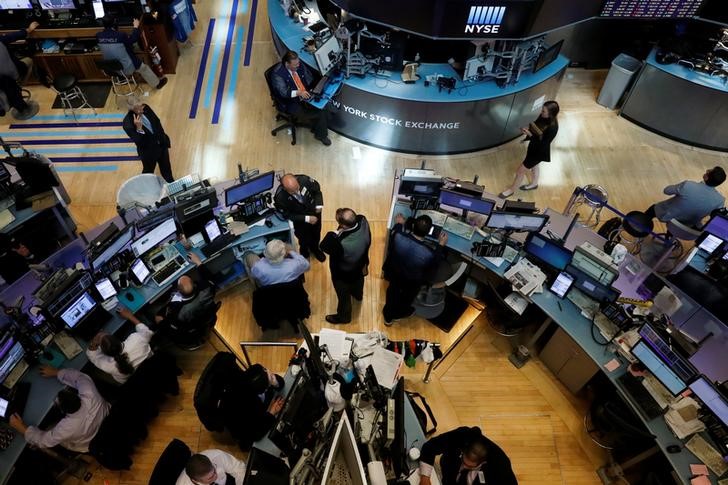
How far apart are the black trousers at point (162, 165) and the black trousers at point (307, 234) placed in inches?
90.4

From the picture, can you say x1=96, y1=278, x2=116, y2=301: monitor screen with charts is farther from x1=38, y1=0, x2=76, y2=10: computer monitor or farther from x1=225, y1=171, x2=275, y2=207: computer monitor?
x1=38, y1=0, x2=76, y2=10: computer monitor

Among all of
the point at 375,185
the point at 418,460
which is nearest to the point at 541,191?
the point at 375,185

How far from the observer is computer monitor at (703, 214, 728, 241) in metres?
5.15

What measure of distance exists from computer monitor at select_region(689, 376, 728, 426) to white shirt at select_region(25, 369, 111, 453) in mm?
4998

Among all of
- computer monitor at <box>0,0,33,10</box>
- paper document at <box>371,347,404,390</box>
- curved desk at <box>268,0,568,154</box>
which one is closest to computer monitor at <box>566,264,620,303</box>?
paper document at <box>371,347,404,390</box>

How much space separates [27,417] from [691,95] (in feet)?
30.7

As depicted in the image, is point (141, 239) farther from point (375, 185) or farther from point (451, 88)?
point (451, 88)

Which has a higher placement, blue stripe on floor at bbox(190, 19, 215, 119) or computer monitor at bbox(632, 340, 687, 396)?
computer monitor at bbox(632, 340, 687, 396)

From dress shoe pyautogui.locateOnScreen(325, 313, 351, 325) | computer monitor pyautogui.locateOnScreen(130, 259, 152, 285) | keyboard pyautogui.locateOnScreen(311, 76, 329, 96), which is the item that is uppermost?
keyboard pyautogui.locateOnScreen(311, 76, 329, 96)

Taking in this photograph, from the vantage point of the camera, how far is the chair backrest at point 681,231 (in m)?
5.71

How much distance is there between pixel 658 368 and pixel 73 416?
16.5 ft

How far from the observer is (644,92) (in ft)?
25.8

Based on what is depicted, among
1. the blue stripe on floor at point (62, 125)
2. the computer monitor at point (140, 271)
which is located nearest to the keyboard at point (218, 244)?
the computer monitor at point (140, 271)

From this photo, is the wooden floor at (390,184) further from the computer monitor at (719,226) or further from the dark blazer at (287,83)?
the computer monitor at (719,226)
